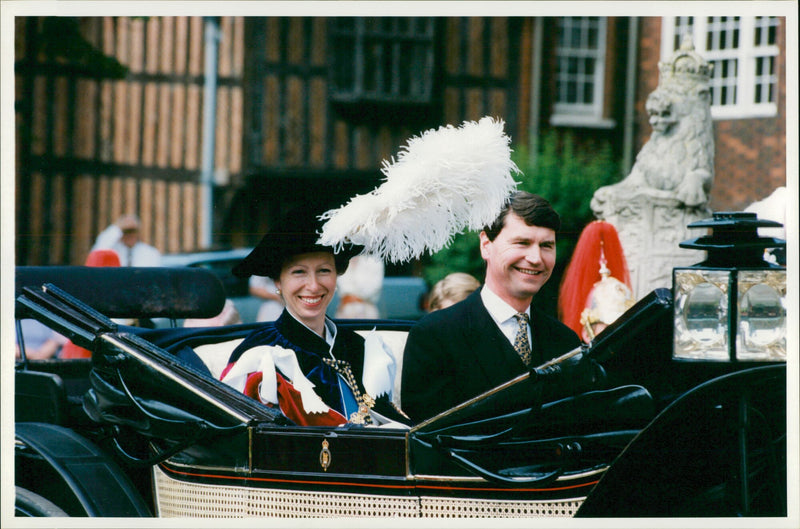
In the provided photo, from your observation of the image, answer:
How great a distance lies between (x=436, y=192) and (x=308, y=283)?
64cm

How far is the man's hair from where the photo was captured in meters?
2.78

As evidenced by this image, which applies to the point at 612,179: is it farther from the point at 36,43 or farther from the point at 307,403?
the point at 307,403

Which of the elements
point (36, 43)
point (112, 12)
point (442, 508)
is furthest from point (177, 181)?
point (442, 508)

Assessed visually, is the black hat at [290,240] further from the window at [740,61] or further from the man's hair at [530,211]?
the window at [740,61]

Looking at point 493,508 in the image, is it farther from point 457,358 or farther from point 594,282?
point 594,282

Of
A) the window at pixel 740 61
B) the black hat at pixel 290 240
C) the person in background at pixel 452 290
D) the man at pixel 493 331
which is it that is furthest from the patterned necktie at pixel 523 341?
the window at pixel 740 61

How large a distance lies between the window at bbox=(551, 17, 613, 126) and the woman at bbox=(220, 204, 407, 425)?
10277 mm

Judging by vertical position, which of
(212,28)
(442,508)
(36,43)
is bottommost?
(442,508)

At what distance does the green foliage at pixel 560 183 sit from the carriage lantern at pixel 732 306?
642 cm

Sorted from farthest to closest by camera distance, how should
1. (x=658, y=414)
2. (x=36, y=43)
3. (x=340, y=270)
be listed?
(x=36, y=43)
(x=340, y=270)
(x=658, y=414)

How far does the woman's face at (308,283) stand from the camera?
3.16 metres

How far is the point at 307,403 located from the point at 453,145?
94 cm

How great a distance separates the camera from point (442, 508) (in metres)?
2.50

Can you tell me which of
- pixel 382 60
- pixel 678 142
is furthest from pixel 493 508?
pixel 382 60
